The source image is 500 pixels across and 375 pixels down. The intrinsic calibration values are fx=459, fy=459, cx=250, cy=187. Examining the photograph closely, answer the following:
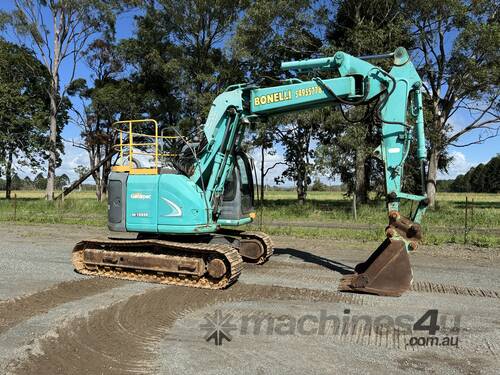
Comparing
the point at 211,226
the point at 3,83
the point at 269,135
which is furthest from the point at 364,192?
the point at 3,83

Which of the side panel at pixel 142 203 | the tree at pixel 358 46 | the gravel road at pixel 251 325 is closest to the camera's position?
the gravel road at pixel 251 325

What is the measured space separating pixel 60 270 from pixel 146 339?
4.85m

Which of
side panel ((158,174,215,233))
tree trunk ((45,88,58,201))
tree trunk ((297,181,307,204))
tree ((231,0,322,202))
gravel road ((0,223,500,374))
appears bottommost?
gravel road ((0,223,500,374))

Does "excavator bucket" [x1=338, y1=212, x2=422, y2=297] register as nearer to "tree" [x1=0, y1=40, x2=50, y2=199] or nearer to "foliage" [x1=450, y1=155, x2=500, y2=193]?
"tree" [x1=0, y1=40, x2=50, y2=199]

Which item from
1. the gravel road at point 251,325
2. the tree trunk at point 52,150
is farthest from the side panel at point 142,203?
the tree trunk at point 52,150

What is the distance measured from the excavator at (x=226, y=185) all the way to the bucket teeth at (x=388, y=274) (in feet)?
0.05

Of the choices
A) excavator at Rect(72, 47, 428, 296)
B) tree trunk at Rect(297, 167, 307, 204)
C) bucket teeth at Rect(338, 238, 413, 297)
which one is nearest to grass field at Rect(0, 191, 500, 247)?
excavator at Rect(72, 47, 428, 296)

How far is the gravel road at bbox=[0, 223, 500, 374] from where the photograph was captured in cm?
481

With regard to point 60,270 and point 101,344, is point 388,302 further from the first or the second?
point 60,270

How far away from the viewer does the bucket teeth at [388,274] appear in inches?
289

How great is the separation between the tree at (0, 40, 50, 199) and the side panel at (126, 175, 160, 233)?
112ft

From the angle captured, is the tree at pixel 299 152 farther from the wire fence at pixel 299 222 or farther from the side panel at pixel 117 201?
the side panel at pixel 117 201

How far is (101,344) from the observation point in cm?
537

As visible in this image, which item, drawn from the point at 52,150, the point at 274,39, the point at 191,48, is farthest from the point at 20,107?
the point at 274,39
